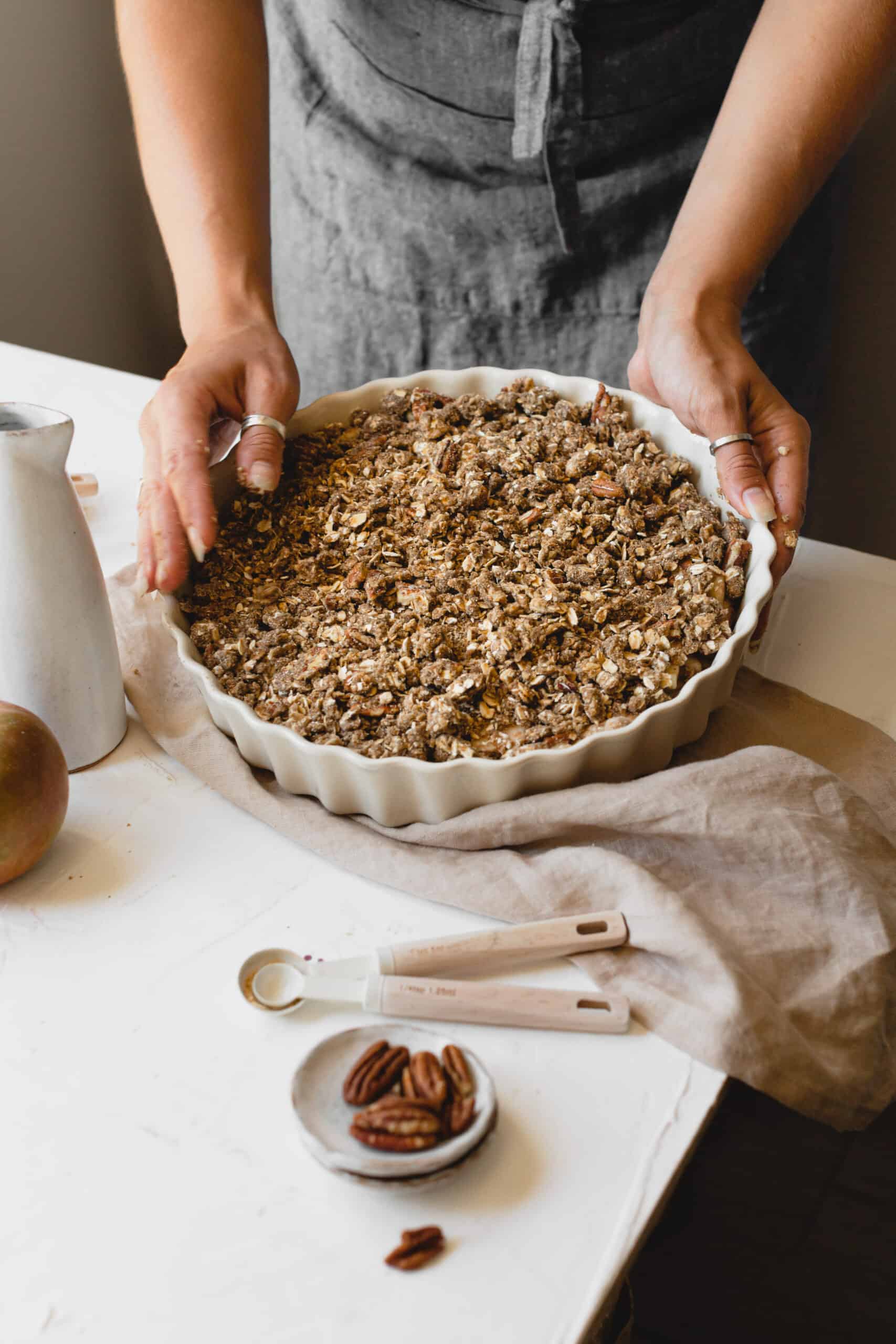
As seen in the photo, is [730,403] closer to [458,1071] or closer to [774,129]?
[774,129]

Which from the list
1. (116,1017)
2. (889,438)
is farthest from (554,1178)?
(889,438)

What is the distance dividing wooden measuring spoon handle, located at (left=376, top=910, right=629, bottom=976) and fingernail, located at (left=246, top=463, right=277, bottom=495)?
46cm

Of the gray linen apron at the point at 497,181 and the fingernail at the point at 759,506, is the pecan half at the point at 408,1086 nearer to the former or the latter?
the fingernail at the point at 759,506

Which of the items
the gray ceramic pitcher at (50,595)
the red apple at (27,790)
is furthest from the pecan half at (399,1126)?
the gray ceramic pitcher at (50,595)

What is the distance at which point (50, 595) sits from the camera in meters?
0.79

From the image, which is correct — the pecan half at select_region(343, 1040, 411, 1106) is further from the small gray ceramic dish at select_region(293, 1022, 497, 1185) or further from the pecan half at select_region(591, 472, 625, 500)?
the pecan half at select_region(591, 472, 625, 500)

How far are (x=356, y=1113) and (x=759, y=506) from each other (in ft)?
1.89

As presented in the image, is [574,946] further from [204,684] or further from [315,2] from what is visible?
[315,2]

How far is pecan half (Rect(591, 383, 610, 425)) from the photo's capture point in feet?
3.43

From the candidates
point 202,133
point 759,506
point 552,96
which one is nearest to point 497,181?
point 552,96

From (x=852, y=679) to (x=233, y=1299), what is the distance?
2.30ft

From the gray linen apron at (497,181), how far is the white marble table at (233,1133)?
35.9 inches

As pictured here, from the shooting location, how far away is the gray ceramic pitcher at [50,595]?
0.75 metres

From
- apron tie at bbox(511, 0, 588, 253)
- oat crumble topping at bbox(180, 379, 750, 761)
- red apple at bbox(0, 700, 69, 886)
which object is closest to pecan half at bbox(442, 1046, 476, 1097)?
oat crumble topping at bbox(180, 379, 750, 761)
